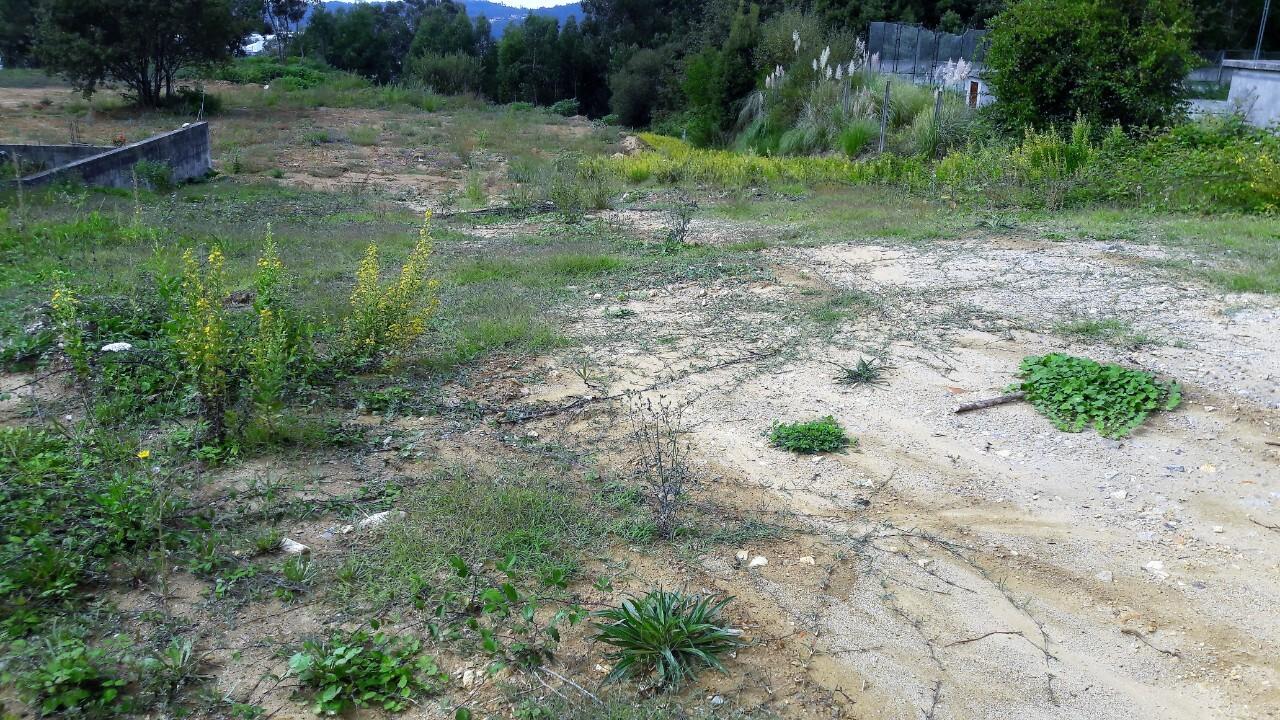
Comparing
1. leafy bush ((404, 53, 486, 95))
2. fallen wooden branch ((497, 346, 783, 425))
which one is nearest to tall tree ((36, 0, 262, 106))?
leafy bush ((404, 53, 486, 95))

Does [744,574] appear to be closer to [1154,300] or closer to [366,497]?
[366,497]

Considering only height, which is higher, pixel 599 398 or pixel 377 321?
pixel 377 321

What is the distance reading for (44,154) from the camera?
12398mm

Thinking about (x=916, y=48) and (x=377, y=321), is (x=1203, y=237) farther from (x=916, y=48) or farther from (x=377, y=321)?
(x=916, y=48)

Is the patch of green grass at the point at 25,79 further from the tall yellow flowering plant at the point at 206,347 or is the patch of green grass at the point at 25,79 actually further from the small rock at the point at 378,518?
the small rock at the point at 378,518

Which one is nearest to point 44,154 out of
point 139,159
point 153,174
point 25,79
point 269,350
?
point 139,159

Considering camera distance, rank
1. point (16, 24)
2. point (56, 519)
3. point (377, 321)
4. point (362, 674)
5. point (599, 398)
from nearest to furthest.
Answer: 1. point (362, 674)
2. point (56, 519)
3. point (599, 398)
4. point (377, 321)
5. point (16, 24)

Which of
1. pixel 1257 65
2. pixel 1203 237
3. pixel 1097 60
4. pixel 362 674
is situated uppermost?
pixel 1257 65

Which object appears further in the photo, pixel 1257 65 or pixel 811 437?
pixel 1257 65

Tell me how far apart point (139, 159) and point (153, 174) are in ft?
1.33

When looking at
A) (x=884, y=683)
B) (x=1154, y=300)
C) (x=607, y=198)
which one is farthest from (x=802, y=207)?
(x=884, y=683)

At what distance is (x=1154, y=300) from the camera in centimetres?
617

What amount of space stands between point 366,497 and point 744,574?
5.46ft

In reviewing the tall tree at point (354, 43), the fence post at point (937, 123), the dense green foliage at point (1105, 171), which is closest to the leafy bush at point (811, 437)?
the dense green foliage at point (1105, 171)
